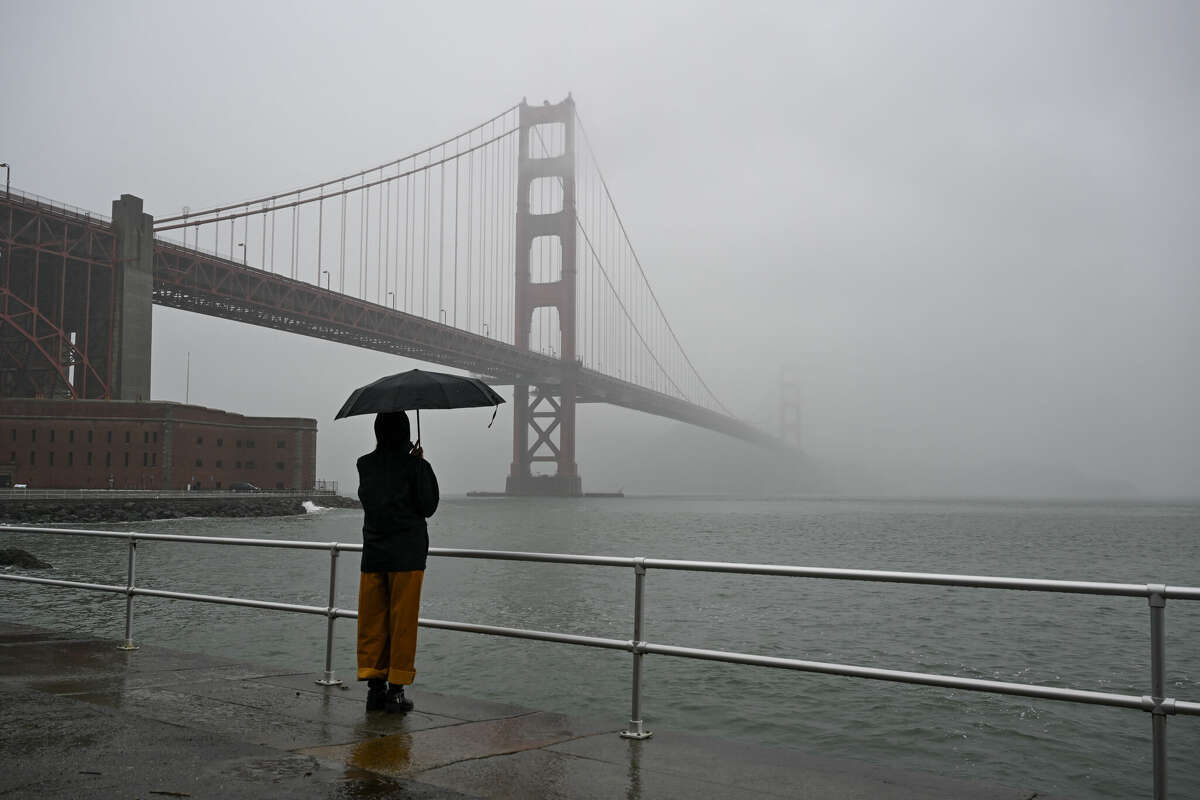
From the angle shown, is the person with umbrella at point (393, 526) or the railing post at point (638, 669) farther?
the person with umbrella at point (393, 526)

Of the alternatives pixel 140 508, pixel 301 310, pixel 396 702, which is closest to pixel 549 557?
pixel 396 702

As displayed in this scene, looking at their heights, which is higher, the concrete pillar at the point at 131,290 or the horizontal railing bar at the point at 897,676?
the concrete pillar at the point at 131,290

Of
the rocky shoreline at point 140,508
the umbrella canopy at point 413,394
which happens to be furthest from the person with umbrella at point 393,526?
the rocky shoreline at point 140,508

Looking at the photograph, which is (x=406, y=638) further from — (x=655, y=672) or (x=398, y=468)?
(x=655, y=672)

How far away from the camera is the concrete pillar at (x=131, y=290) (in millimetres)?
49938

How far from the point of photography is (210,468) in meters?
60.3

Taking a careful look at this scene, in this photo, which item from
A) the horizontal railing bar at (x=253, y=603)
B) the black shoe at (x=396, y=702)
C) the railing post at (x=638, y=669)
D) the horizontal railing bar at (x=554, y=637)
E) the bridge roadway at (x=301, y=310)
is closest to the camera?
the railing post at (x=638, y=669)

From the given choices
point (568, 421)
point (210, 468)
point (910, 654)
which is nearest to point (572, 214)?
point (568, 421)

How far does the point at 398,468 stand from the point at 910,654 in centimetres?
931

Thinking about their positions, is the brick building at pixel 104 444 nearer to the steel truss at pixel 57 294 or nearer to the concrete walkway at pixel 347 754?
the steel truss at pixel 57 294

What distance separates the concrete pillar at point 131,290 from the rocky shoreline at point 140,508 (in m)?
8.16

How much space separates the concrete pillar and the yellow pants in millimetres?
50225

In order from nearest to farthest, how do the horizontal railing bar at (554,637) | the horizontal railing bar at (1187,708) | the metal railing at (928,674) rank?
the horizontal railing bar at (1187,708)
the metal railing at (928,674)
the horizontal railing bar at (554,637)

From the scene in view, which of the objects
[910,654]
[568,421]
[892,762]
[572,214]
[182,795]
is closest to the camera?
[182,795]
